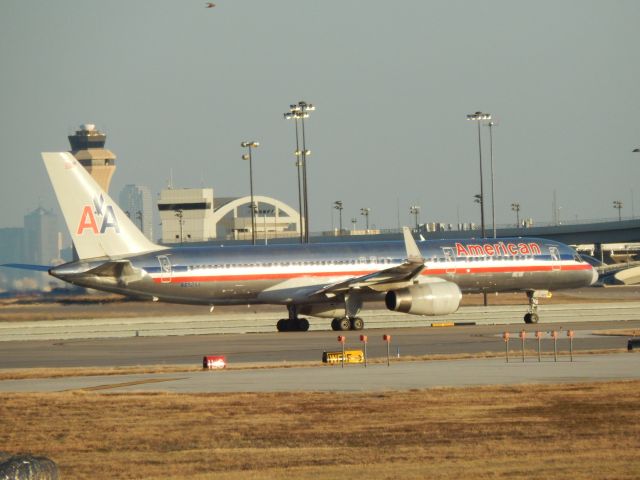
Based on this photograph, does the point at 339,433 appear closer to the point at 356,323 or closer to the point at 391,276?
the point at 391,276

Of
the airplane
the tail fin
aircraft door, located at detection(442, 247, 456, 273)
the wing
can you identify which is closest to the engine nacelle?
the airplane

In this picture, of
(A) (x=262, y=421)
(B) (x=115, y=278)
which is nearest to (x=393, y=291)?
(B) (x=115, y=278)

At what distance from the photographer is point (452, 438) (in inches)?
737

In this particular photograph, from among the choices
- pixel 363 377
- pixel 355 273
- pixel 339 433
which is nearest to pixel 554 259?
pixel 355 273

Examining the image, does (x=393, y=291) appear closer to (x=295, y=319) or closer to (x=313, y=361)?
(x=295, y=319)

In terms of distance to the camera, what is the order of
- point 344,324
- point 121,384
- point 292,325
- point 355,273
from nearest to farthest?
point 121,384 → point 344,324 → point 292,325 → point 355,273

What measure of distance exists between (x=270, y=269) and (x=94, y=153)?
124537 millimetres

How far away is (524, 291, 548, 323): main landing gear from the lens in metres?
53.5

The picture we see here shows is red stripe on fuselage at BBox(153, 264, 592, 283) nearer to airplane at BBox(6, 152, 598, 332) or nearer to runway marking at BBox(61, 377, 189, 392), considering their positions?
airplane at BBox(6, 152, 598, 332)

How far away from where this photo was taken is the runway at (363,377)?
86.2 ft

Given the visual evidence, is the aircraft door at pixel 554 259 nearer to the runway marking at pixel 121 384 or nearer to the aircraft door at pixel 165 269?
the aircraft door at pixel 165 269

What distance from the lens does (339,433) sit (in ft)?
63.9

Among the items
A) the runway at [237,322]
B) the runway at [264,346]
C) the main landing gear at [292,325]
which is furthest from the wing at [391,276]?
the runway at [237,322]

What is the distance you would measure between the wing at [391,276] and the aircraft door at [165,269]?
582 cm
